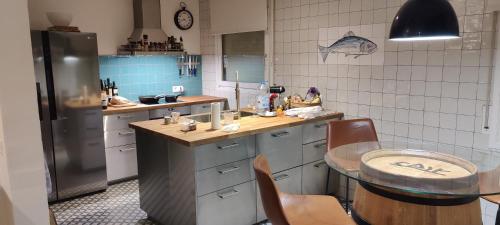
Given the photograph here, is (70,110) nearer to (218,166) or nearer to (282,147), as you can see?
(218,166)

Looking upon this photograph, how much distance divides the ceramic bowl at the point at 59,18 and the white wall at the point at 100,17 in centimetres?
32

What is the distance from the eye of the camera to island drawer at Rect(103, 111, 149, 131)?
3643mm

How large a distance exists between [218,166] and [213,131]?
9.6 inches

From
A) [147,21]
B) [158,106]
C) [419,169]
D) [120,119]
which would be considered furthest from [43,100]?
[419,169]

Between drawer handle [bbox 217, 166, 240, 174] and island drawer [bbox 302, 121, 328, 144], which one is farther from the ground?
island drawer [bbox 302, 121, 328, 144]

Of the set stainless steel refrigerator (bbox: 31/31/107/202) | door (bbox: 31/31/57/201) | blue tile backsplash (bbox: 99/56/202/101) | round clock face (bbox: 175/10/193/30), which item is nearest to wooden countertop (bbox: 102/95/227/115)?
stainless steel refrigerator (bbox: 31/31/107/202)

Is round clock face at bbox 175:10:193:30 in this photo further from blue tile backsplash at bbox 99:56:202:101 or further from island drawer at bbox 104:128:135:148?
island drawer at bbox 104:128:135:148

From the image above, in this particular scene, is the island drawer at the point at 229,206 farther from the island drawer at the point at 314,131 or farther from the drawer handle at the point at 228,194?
the island drawer at the point at 314,131

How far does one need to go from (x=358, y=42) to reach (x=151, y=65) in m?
2.55

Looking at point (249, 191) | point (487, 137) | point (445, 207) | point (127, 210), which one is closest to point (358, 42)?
point (487, 137)

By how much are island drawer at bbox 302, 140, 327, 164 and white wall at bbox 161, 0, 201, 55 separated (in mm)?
2420

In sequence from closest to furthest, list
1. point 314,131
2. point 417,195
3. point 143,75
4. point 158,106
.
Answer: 1. point 417,195
2. point 314,131
3. point 158,106
4. point 143,75

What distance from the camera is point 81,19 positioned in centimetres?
392

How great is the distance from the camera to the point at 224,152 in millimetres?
2512
